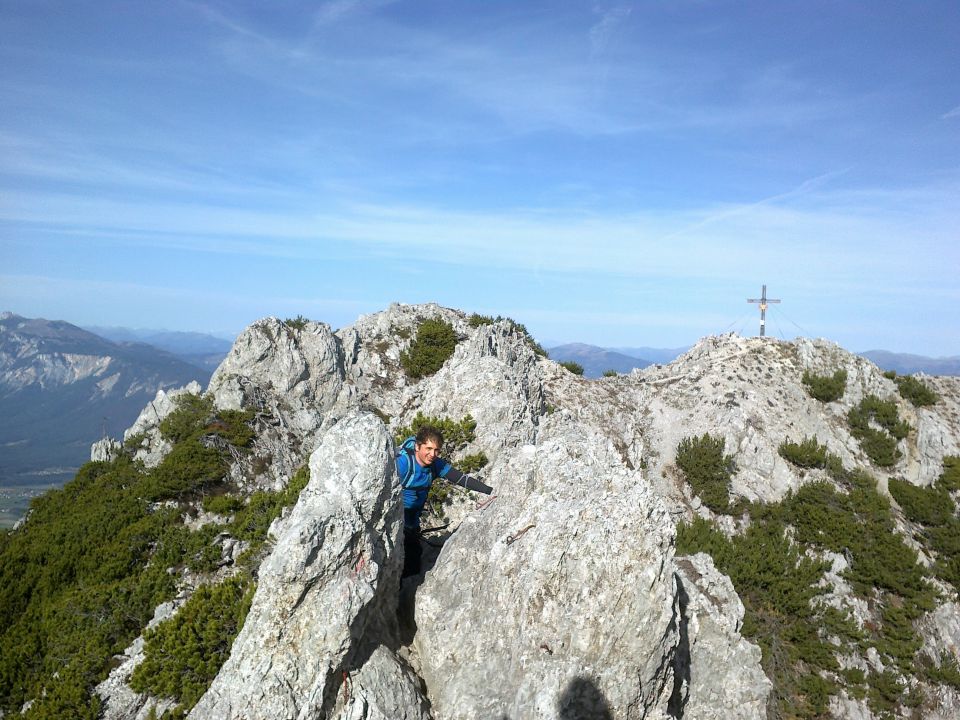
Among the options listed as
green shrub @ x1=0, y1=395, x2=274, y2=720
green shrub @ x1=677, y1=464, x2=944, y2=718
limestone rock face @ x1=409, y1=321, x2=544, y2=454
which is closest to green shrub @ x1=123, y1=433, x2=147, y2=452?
green shrub @ x1=0, y1=395, x2=274, y2=720

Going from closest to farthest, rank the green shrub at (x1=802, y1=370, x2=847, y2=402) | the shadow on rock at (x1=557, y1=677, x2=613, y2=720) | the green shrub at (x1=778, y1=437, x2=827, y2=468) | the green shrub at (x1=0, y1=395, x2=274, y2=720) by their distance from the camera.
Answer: the shadow on rock at (x1=557, y1=677, x2=613, y2=720), the green shrub at (x1=0, y1=395, x2=274, y2=720), the green shrub at (x1=778, y1=437, x2=827, y2=468), the green shrub at (x1=802, y1=370, x2=847, y2=402)

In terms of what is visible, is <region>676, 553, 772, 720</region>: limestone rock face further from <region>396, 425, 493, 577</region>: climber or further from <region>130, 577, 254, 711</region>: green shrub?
<region>130, 577, 254, 711</region>: green shrub

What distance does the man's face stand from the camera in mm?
10258

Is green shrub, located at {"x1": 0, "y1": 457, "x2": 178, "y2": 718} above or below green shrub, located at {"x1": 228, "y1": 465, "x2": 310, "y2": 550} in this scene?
below

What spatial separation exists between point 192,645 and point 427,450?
285 inches

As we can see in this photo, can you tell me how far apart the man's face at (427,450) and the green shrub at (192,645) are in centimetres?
571

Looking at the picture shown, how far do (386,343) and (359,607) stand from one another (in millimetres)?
32996

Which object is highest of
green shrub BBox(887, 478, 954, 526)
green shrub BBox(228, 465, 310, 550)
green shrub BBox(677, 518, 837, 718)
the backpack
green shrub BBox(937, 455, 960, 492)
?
the backpack

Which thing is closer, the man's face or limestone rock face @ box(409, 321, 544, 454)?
the man's face

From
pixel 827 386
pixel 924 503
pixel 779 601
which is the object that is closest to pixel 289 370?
pixel 779 601

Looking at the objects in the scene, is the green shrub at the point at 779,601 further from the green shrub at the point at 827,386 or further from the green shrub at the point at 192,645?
the green shrub at the point at 192,645

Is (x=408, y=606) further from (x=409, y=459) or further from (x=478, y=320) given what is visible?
(x=478, y=320)

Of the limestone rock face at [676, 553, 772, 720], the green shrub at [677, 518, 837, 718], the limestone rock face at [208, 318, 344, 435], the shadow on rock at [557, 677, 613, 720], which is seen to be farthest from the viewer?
the limestone rock face at [208, 318, 344, 435]

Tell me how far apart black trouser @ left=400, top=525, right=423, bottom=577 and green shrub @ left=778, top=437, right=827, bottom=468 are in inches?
1315
